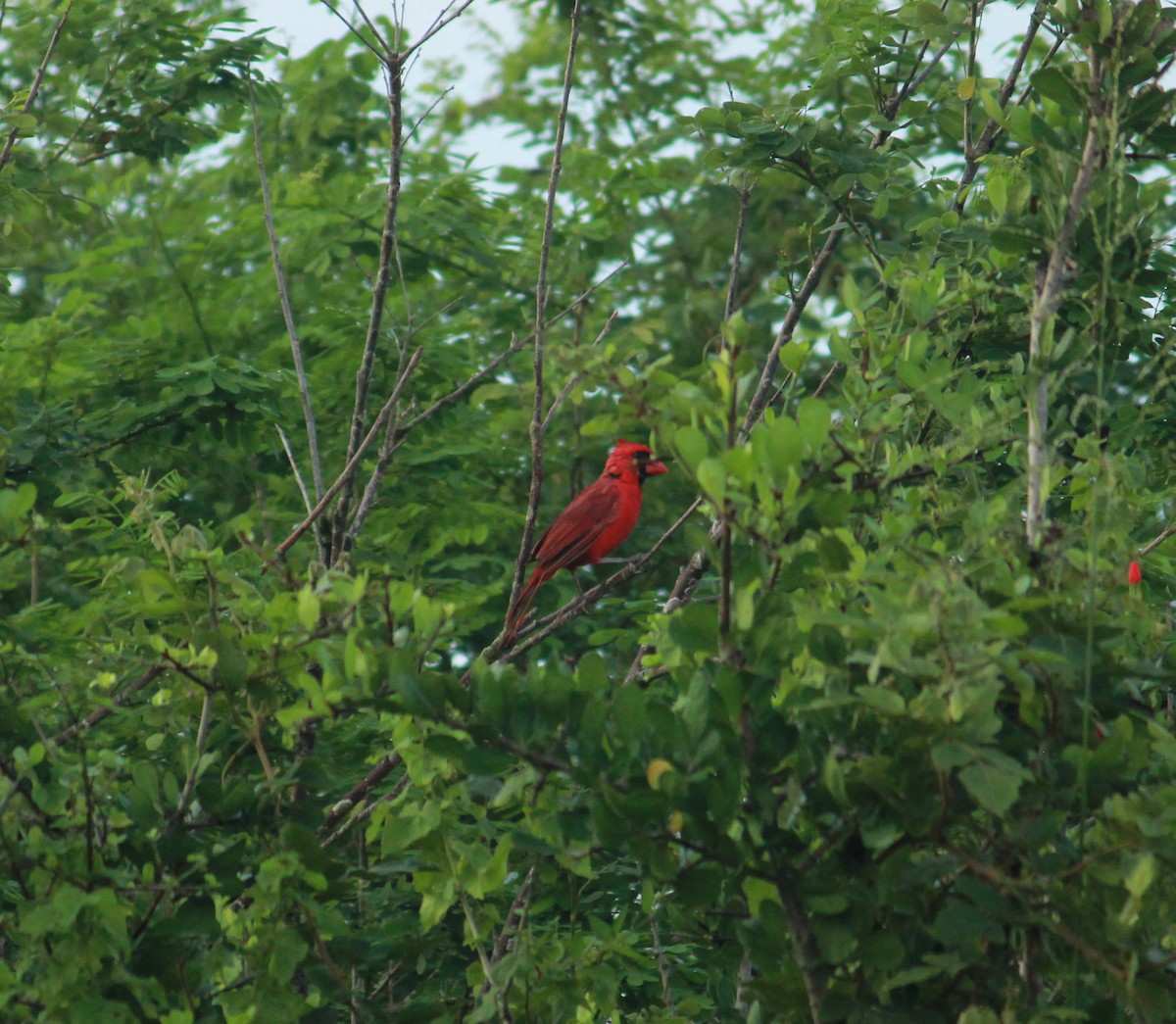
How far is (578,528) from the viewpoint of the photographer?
7.16 metres

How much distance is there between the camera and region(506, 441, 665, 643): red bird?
7078 millimetres

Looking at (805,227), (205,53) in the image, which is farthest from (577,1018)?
(205,53)

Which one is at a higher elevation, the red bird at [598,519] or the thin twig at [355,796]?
the thin twig at [355,796]

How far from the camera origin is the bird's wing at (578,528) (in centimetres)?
708

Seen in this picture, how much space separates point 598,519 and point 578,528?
0.14 m

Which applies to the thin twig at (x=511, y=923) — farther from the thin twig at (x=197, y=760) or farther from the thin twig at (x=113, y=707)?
the thin twig at (x=113, y=707)

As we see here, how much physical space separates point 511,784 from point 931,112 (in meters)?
3.17

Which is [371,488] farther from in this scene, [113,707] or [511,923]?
[511,923]

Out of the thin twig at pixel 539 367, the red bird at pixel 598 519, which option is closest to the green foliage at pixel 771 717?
the thin twig at pixel 539 367

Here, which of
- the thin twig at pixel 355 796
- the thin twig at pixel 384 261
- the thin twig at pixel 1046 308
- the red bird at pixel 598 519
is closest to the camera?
the thin twig at pixel 1046 308

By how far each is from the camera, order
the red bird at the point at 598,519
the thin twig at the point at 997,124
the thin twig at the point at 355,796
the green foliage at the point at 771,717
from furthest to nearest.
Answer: the red bird at the point at 598,519 < the thin twig at the point at 997,124 < the thin twig at the point at 355,796 < the green foliage at the point at 771,717

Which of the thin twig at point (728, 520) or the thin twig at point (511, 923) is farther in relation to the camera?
the thin twig at point (511, 923)

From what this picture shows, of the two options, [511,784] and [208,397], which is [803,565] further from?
[208,397]

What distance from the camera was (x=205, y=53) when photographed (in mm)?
7223
